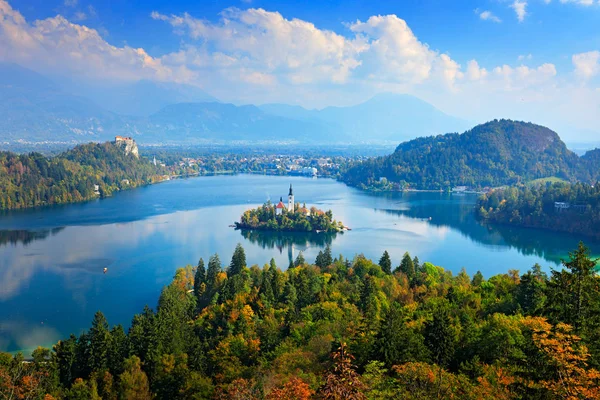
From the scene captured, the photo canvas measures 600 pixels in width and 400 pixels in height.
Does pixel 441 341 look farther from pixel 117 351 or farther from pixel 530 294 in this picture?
pixel 117 351

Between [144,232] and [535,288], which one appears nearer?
[535,288]

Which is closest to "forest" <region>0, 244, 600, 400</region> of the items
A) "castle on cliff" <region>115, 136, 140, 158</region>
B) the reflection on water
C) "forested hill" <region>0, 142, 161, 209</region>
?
the reflection on water

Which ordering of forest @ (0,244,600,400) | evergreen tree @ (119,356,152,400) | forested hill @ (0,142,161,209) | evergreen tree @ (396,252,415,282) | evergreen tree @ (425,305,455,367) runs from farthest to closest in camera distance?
forested hill @ (0,142,161,209), evergreen tree @ (396,252,415,282), evergreen tree @ (119,356,152,400), evergreen tree @ (425,305,455,367), forest @ (0,244,600,400)

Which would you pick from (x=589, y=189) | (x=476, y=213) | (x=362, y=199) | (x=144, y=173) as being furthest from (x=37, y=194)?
(x=589, y=189)

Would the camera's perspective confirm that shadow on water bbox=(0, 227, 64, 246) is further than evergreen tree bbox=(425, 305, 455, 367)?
Yes

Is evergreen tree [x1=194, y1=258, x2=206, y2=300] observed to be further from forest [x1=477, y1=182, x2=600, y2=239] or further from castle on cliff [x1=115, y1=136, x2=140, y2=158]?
castle on cliff [x1=115, y1=136, x2=140, y2=158]

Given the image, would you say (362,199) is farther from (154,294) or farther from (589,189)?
(154,294)
